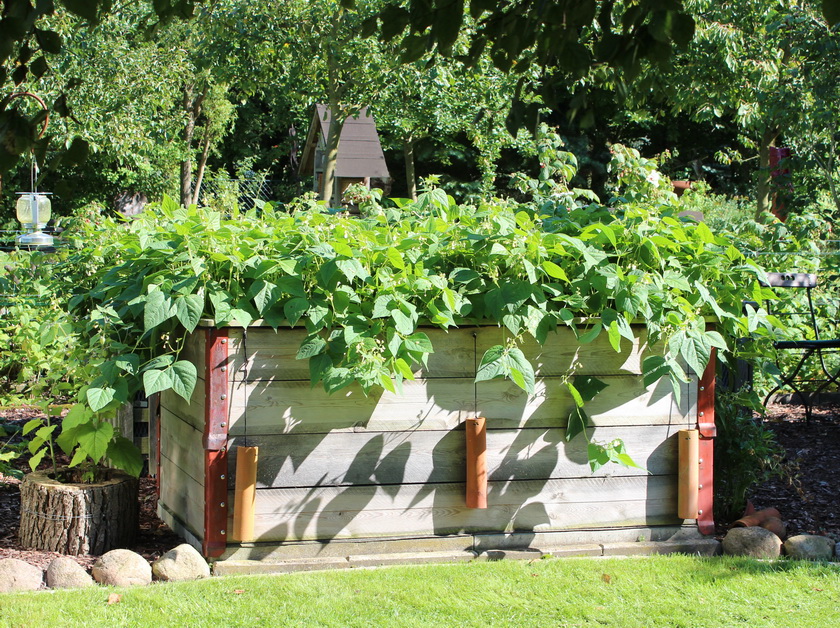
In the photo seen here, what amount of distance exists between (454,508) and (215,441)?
1027mm

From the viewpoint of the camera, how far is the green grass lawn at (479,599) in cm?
294

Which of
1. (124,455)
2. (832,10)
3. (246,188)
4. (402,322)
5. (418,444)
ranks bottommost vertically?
(124,455)

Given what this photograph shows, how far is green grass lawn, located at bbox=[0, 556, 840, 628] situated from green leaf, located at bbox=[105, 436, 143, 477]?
0.73 m

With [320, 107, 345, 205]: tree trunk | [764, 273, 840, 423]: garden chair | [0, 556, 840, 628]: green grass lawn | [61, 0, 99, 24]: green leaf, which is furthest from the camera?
[320, 107, 345, 205]: tree trunk

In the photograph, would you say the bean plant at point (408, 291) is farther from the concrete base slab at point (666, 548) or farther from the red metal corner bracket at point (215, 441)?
the concrete base slab at point (666, 548)

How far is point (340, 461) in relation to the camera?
3498 mm

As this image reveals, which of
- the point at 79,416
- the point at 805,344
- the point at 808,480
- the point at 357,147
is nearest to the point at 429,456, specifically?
the point at 79,416

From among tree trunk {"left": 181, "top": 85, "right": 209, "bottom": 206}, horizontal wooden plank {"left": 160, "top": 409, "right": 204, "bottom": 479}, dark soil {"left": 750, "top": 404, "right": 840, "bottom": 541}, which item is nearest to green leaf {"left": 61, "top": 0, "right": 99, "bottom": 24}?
horizontal wooden plank {"left": 160, "top": 409, "right": 204, "bottom": 479}

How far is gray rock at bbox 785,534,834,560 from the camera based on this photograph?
3.70m

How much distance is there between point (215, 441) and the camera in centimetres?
335

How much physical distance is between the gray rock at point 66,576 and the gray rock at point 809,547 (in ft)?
9.48

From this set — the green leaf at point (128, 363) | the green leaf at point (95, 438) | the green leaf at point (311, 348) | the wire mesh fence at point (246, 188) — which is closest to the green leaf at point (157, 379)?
the green leaf at point (128, 363)

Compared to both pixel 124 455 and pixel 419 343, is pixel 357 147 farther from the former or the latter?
pixel 419 343

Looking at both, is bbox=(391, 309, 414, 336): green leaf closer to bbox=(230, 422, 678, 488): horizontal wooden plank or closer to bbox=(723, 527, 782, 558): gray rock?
bbox=(230, 422, 678, 488): horizontal wooden plank
